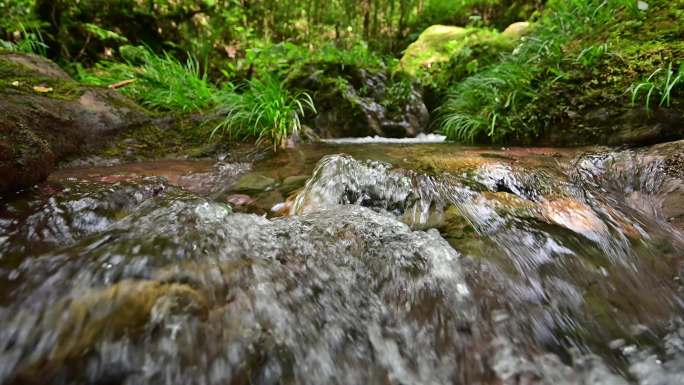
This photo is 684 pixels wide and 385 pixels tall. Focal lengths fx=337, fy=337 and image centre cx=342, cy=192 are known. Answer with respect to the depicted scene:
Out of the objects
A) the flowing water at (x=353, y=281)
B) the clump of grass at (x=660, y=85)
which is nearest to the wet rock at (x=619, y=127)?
the clump of grass at (x=660, y=85)

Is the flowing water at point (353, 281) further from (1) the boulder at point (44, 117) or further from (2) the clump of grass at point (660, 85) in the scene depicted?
(2) the clump of grass at point (660, 85)

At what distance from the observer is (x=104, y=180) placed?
2.01 meters

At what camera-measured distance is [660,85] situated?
2.40m

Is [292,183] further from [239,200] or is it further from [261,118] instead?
[261,118]

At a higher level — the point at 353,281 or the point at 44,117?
Result: the point at 44,117

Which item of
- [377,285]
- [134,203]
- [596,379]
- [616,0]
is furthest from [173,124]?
[616,0]

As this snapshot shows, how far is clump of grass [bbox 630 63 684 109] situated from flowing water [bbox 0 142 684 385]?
1.66ft

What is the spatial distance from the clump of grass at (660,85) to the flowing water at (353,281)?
0.51m

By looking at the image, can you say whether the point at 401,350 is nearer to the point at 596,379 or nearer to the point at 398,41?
the point at 596,379

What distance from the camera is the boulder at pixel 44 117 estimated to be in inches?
60.7

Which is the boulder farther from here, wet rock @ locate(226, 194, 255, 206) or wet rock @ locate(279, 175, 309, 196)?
wet rock @ locate(279, 175, 309, 196)

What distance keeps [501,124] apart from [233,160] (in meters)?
2.54

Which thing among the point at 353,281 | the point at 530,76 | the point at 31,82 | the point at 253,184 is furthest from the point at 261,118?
the point at 530,76

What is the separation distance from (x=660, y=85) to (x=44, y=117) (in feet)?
→ 14.0
